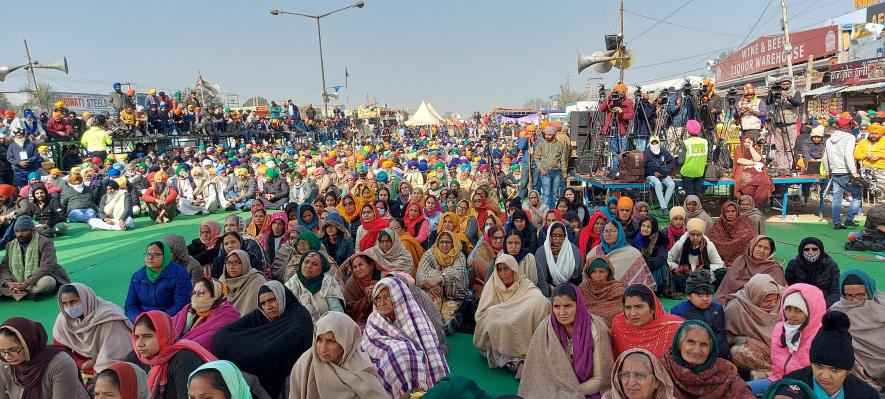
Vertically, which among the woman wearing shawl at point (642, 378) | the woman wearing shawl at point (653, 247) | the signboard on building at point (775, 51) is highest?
the signboard on building at point (775, 51)

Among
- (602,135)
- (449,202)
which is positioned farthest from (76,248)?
(602,135)

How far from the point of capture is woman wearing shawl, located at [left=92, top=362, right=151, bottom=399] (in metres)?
2.41

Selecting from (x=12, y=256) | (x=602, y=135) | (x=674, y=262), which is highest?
(x=602, y=135)

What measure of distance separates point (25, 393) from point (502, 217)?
550cm

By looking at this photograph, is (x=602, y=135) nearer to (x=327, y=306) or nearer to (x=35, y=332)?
(x=327, y=306)

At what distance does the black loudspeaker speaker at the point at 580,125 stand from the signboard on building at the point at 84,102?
27.0 m

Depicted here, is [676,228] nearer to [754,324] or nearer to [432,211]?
[754,324]

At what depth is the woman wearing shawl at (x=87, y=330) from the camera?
3.56m

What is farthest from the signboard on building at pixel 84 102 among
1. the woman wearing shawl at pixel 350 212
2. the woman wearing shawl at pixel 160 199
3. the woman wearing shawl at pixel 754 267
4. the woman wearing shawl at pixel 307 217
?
the woman wearing shawl at pixel 754 267

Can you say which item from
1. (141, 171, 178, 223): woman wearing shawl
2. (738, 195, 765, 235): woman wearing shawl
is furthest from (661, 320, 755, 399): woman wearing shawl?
(141, 171, 178, 223): woman wearing shawl

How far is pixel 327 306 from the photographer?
13.4 feet

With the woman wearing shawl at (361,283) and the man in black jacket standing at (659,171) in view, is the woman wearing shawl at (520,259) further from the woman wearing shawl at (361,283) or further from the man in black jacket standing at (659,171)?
the man in black jacket standing at (659,171)

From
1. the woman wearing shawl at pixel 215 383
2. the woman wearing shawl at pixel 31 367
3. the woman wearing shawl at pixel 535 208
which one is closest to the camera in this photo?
the woman wearing shawl at pixel 215 383

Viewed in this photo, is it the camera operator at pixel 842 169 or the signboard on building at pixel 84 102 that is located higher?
the signboard on building at pixel 84 102
